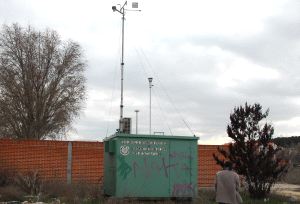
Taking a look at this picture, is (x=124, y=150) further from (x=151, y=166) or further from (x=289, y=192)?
(x=289, y=192)

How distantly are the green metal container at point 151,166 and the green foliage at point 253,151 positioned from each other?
1647mm

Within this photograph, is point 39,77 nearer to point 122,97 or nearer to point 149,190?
point 122,97

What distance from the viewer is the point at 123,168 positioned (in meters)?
15.3

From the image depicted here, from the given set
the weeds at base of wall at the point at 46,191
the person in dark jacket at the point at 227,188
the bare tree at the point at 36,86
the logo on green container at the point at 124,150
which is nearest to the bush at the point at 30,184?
the weeds at base of wall at the point at 46,191

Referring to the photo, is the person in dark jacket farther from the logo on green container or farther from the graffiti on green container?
the logo on green container

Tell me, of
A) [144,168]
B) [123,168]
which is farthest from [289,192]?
[123,168]

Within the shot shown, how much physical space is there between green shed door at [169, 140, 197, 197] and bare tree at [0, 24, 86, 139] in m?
28.8

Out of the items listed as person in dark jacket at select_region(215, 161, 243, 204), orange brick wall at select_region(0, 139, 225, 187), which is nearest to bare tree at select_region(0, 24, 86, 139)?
orange brick wall at select_region(0, 139, 225, 187)

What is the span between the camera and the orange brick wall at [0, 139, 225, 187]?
21.1 m

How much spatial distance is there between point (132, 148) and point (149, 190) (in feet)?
4.41

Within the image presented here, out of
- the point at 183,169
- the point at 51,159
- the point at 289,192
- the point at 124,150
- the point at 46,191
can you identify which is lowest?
the point at 289,192

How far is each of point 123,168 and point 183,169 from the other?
6.36 ft

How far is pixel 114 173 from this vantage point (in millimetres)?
15430

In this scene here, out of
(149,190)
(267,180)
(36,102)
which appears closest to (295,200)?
(267,180)
